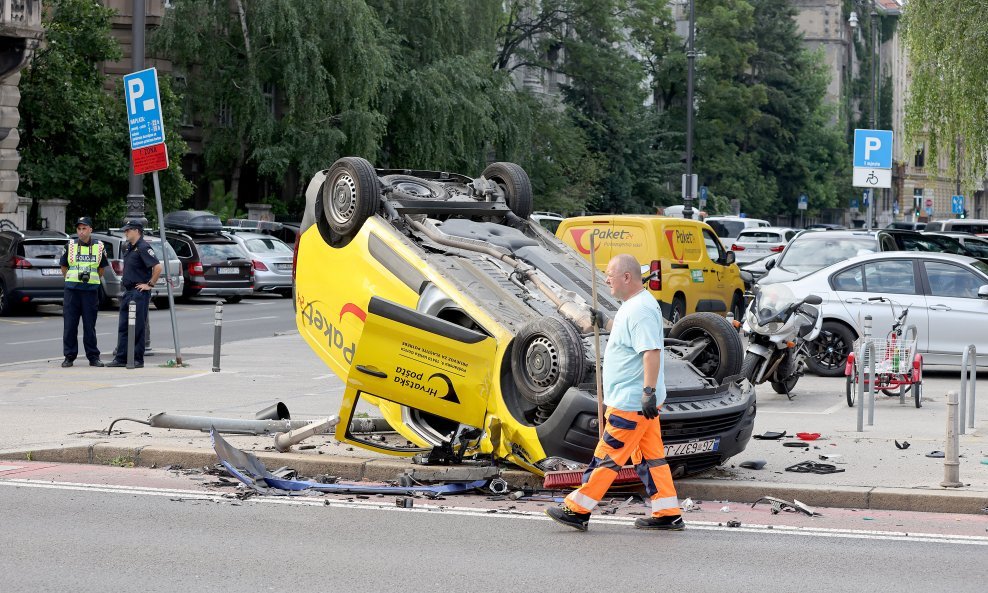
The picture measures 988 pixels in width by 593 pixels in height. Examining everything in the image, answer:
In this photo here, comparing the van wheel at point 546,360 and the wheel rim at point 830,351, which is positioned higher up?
the van wheel at point 546,360

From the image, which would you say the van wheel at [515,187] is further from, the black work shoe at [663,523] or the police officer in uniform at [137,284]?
the police officer in uniform at [137,284]

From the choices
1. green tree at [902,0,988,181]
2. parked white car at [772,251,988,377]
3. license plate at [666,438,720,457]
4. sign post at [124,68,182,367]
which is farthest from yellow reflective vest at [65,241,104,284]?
green tree at [902,0,988,181]

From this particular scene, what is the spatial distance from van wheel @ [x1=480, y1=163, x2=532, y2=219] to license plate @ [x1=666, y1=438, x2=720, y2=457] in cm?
316

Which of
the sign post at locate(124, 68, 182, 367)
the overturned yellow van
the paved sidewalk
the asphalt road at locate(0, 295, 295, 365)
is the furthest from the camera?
the overturned yellow van

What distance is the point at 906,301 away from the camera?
16953 mm

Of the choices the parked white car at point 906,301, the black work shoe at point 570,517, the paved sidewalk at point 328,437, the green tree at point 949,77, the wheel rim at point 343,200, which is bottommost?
the paved sidewalk at point 328,437

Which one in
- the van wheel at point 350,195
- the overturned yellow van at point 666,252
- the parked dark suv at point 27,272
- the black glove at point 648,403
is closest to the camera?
the black glove at point 648,403

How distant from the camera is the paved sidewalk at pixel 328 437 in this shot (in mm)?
9125

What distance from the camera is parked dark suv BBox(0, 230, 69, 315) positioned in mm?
26969

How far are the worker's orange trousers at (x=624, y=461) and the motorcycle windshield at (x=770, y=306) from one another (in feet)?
21.9

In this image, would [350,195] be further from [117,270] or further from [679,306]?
[117,270]

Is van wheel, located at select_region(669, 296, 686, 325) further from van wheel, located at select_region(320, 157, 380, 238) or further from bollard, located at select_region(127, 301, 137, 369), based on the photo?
van wheel, located at select_region(320, 157, 380, 238)

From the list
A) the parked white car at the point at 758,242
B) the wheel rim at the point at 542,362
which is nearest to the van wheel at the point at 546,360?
the wheel rim at the point at 542,362

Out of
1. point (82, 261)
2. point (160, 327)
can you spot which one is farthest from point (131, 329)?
point (160, 327)
